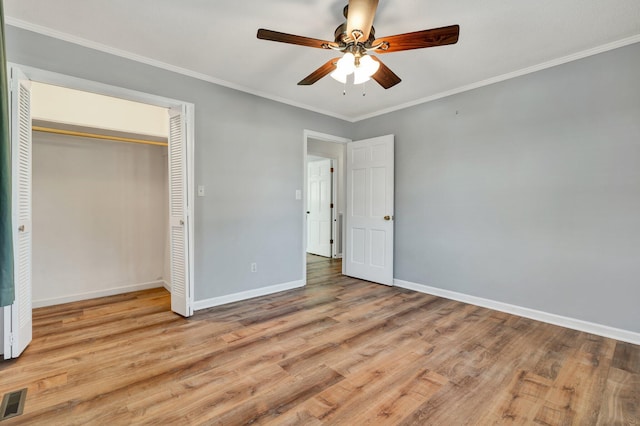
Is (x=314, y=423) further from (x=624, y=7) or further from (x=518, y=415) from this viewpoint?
(x=624, y=7)

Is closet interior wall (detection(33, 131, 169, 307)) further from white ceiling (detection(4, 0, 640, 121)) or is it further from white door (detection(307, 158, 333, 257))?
white door (detection(307, 158, 333, 257))

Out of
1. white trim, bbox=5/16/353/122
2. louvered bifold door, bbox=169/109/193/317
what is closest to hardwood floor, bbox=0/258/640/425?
louvered bifold door, bbox=169/109/193/317

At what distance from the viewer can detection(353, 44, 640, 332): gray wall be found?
2588mm

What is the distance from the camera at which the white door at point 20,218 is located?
2180mm

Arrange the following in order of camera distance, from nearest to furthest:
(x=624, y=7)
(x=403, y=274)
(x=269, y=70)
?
1. (x=624, y=7)
2. (x=269, y=70)
3. (x=403, y=274)

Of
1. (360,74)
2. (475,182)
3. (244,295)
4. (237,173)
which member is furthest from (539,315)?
(237,173)

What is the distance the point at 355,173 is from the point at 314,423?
140 inches

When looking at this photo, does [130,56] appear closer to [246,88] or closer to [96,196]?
[246,88]

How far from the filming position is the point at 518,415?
1680 millimetres

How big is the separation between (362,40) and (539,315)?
3.11 metres

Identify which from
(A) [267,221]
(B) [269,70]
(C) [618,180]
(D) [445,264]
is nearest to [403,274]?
(D) [445,264]

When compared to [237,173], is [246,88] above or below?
above

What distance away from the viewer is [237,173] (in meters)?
3.54

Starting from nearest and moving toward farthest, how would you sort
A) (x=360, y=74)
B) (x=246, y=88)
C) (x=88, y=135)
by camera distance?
(x=360, y=74) < (x=88, y=135) < (x=246, y=88)
